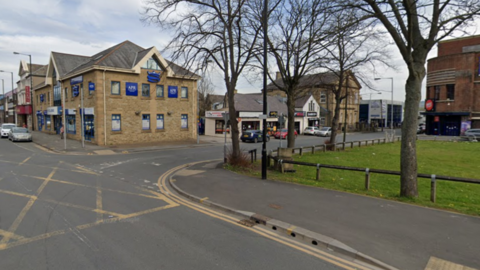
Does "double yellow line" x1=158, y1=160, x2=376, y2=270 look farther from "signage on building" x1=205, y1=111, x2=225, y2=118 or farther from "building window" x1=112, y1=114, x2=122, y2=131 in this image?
"signage on building" x1=205, y1=111, x2=225, y2=118

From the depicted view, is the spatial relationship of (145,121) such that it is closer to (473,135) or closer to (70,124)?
(70,124)

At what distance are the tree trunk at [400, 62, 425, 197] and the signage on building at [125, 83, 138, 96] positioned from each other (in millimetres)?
23195

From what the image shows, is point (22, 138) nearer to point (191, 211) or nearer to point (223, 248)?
point (191, 211)

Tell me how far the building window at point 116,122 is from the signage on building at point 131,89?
2.31 meters

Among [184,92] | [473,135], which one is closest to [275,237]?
[184,92]

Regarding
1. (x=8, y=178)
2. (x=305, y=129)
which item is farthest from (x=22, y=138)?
(x=305, y=129)

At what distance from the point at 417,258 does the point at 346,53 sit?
1914 centimetres

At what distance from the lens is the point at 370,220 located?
6.23m

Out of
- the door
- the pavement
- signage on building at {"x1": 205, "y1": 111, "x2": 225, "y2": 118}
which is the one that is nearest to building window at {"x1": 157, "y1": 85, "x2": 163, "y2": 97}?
the door

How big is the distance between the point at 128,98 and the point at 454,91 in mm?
44088

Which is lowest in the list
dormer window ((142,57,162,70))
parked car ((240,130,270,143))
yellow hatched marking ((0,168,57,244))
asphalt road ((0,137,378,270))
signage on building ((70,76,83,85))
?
asphalt road ((0,137,378,270))

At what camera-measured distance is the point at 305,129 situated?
47.6m

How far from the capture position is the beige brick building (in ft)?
78.9

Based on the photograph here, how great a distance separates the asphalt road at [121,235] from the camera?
4500 mm
